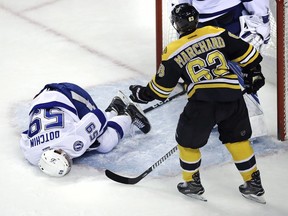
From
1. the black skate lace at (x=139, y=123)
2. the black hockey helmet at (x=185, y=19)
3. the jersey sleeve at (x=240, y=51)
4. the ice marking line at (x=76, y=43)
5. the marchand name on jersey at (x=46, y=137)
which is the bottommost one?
the ice marking line at (x=76, y=43)

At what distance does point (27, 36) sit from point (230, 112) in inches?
92.3

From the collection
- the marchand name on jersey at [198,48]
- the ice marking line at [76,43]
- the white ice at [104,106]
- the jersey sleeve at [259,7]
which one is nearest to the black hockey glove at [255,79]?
the marchand name on jersey at [198,48]

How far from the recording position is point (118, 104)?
3.78 m

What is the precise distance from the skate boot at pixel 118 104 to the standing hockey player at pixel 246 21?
1.51ft

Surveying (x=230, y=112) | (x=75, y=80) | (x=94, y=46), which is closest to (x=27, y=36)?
(x=94, y=46)

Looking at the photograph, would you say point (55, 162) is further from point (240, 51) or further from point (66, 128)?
point (240, 51)

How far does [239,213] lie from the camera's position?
120 inches

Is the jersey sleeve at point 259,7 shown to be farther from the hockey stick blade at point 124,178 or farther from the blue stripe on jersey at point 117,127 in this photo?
the hockey stick blade at point 124,178

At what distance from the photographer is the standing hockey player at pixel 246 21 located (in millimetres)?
3568

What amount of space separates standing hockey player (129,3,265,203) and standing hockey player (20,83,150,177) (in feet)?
1.23

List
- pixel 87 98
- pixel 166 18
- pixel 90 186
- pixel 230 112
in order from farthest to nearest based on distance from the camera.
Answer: pixel 166 18
pixel 87 98
pixel 90 186
pixel 230 112

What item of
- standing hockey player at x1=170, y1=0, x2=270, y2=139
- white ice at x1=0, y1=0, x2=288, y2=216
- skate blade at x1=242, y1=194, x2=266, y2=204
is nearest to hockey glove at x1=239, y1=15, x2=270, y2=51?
standing hockey player at x1=170, y1=0, x2=270, y2=139

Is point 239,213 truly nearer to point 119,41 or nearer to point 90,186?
point 90,186

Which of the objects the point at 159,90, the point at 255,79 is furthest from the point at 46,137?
the point at 255,79
